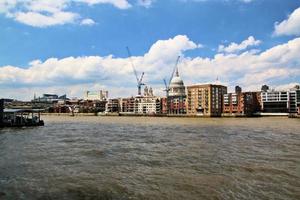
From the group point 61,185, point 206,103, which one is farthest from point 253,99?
point 61,185

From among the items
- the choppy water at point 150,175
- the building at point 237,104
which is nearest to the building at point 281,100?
the building at point 237,104

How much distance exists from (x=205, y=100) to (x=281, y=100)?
43.6 meters

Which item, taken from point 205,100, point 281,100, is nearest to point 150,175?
point 205,100

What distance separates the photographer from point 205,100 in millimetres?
171750

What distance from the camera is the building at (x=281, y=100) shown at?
589 ft

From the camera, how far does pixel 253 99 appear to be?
187 metres

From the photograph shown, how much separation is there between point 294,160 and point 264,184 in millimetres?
8499

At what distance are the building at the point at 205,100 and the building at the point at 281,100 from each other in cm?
2671

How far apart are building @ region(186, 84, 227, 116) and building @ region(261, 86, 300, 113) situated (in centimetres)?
2671

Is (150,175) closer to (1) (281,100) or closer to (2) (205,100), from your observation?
(2) (205,100)

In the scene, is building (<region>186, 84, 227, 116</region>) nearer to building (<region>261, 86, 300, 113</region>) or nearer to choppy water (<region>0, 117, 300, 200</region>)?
building (<region>261, 86, 300, 113</region>)

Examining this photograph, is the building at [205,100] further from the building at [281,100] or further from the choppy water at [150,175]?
the choppy water at [150,175]

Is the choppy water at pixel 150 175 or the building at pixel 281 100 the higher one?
the building at pixel 281 100

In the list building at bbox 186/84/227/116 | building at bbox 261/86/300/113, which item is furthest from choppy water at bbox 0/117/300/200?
building at bbox 261/86/300/113
